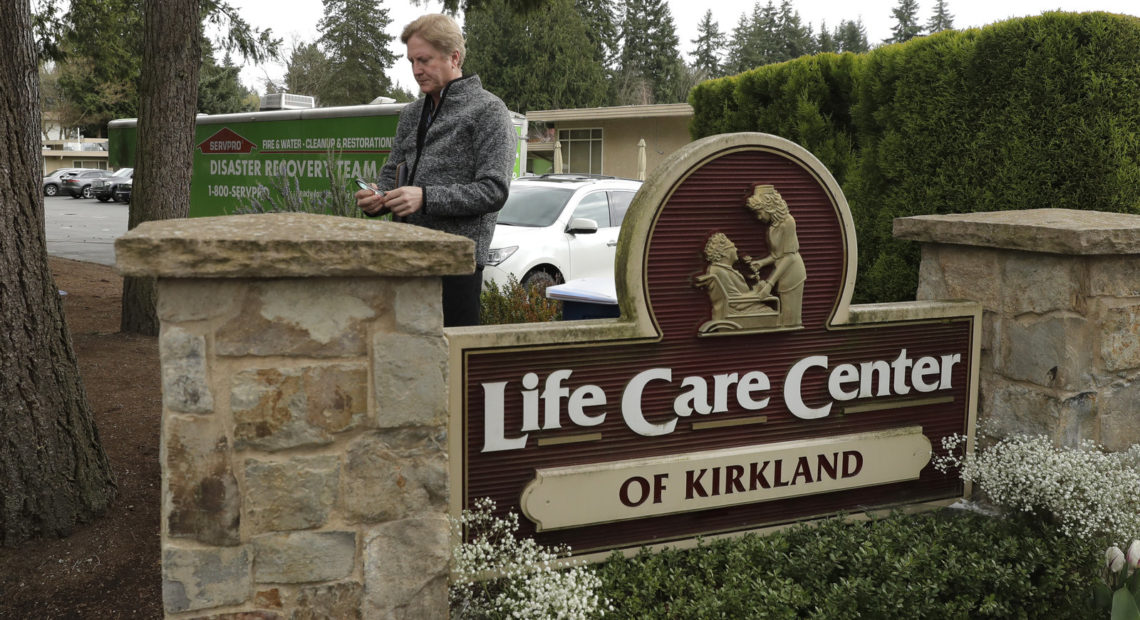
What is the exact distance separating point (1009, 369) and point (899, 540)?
3.16 feet

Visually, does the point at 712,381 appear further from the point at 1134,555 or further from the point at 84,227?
the point at 84,227

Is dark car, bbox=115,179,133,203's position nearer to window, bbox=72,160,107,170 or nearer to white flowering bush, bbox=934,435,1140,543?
window, bbox=72,160,107,170

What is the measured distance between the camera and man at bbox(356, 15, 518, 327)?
3098mm

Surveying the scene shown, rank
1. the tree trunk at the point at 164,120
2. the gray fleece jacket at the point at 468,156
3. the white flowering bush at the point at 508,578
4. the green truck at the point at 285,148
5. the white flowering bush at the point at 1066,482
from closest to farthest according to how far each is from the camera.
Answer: the white flowering bush at the point at 508,578 → the gray fleece jacket at the point at 468,156 → the white flowering bush at the point at 1066,482 → the tree trunk at the point at 164,120 → the green truck at the point at 285,148

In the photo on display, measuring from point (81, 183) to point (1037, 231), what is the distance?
4064 cm

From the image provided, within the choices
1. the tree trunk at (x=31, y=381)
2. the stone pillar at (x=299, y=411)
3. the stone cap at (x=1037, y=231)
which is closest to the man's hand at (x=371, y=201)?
the stone pillar at (x=299, y=411)

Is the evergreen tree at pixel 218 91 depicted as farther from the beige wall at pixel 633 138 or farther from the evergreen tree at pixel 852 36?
the evergreen tree at pixel 852 36

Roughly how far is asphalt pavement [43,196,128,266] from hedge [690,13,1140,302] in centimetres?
743

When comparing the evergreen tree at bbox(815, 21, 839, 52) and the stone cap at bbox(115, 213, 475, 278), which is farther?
the evergreen tree at bbox(815, 21, 839, 52)

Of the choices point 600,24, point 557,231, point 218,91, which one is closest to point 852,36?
point 600,24

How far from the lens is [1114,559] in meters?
Result: 3.19

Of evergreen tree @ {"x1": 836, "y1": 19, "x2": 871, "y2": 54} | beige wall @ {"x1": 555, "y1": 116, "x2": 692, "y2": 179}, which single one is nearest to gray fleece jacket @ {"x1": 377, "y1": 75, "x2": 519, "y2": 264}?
beige wall @ {"x1": 555, "y1": 116, "x2": 692, "y2": 179}

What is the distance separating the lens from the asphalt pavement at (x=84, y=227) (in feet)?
53.4

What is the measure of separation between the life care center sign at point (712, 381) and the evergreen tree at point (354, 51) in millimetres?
46017
